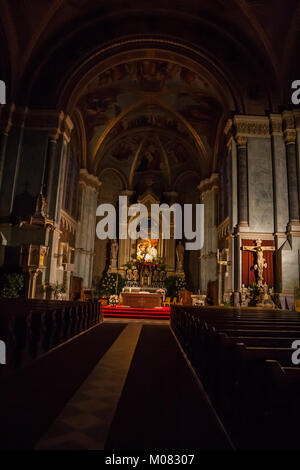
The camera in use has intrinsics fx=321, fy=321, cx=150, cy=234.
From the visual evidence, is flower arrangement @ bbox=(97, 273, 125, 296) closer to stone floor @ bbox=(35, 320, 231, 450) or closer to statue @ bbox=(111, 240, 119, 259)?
statue @ bbox=(111, 240, 119, 259)

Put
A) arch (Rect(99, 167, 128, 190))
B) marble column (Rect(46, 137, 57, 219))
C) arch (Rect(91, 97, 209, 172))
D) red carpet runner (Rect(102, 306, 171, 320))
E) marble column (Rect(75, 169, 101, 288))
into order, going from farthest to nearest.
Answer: arch (Rect(99, 167, 128, 190)) < arch (Rect(91, 97, 209, 172)) < marble column (Rect(75, 169, 101, 288)) < marble column (Rect(46, 137, 57, 219)) < red carpet runner (Rect(102, 306, 171, 320))

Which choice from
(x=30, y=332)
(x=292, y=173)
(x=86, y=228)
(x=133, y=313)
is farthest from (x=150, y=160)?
(x=30, y=332)

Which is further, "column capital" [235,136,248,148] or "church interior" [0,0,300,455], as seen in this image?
"column capital" [235,136,248,148]

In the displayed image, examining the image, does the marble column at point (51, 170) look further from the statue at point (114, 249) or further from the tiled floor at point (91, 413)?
the tiled floor at point (91, 413)

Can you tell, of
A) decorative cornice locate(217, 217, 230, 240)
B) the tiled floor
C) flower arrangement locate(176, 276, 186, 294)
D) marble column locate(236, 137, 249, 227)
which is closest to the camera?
the tiled floor

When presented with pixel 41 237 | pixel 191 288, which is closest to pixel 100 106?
pixel 41 237

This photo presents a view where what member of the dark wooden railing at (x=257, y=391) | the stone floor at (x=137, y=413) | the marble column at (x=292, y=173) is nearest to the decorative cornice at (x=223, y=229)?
the marble column at (x=292, y=173)

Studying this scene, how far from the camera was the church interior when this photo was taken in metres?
2.36

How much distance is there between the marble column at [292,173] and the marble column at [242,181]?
1763 millimetres

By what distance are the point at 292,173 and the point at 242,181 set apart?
2.09m

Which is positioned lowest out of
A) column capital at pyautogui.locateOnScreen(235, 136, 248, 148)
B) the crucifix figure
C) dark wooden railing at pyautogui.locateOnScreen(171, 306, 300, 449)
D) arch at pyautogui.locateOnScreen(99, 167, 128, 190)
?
dark wooden railing at pyautogui.locateOnScreen(171, 306, 300, 449)

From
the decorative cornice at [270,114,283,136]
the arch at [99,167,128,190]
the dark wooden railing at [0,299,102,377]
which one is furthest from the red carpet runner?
the arch at [99,167,128,190]

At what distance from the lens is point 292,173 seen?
1370 centimetres

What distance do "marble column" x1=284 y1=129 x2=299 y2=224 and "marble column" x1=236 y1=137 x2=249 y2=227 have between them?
5.78ft
